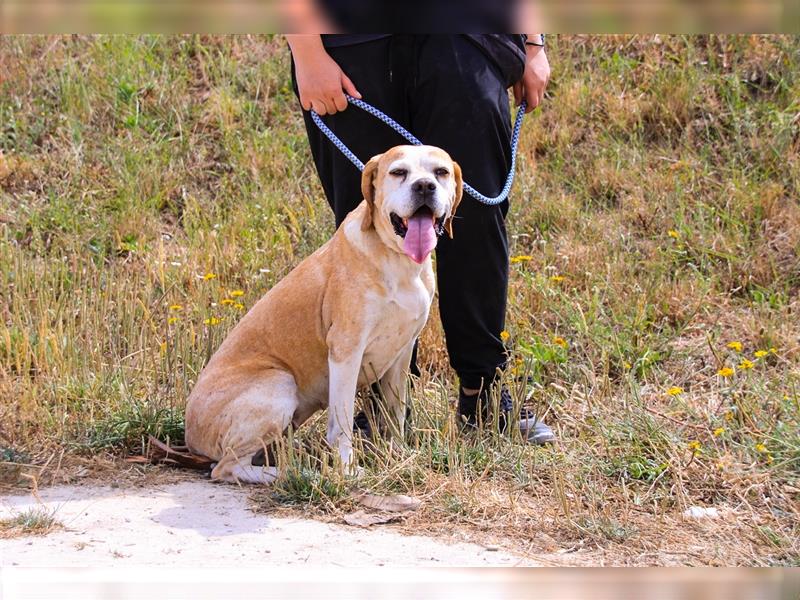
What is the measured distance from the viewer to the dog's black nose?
11.9 feet

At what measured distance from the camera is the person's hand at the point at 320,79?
3.84m

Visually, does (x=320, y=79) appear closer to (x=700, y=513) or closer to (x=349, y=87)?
(x=349, y=87)

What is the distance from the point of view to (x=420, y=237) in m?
3.68

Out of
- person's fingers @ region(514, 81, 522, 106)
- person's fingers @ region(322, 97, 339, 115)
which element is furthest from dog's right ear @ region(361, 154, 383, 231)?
person's fingers @ region(514, 81, 522, 106)

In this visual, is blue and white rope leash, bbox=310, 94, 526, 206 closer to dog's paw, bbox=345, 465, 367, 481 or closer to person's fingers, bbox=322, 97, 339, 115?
person's fingers, bbox=322, 97, 339, 115

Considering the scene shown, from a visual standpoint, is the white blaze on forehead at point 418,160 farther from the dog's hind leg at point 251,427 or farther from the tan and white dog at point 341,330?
the dog's hind leg at point 251,427

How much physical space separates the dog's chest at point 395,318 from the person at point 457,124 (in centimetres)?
28

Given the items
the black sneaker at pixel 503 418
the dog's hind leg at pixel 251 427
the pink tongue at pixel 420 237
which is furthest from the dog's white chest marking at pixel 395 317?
the black sneaker at pixel 503 418

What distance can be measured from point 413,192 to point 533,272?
2.92 m

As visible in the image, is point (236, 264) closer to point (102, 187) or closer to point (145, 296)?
point (145, 296)

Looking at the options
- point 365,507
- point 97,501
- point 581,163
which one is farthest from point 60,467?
point 581,163

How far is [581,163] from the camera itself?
23.7 feet

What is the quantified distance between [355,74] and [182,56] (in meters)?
4.56
